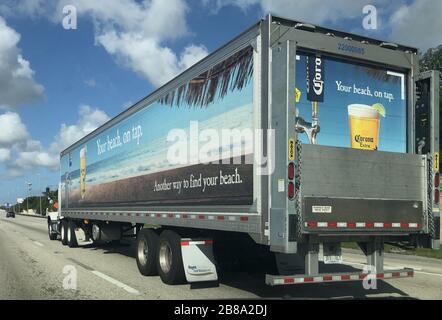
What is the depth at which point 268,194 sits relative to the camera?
6.91 m

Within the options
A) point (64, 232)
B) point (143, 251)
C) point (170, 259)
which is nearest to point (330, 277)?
point (170, 259)

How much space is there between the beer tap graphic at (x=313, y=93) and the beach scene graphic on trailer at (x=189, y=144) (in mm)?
809

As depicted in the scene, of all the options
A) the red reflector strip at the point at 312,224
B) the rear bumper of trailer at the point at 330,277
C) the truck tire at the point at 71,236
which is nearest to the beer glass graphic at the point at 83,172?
the truck tire at the point at 71,236

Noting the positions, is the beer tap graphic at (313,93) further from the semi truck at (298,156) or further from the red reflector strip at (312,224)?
the red reflector strip at (312,224)

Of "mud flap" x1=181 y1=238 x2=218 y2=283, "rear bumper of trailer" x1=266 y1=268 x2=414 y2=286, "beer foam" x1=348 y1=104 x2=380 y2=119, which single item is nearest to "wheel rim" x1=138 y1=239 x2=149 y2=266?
"mud flap" x1=181 y1=238 x2=218 y2=283

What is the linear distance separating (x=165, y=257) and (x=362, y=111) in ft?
15.2

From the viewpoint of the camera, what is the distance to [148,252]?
10.3 meters

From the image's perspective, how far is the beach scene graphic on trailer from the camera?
24.9ft

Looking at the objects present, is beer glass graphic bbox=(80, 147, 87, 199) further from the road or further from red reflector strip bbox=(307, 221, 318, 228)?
red reflector strip bbox=(307, 221, 318, 228)

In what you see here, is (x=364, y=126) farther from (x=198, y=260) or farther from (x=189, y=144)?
(x=198, y=260)

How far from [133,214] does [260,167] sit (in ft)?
19.8

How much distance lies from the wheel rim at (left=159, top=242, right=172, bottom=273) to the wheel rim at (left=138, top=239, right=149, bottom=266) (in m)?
0.74

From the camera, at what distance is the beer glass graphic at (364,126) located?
7461 mm
